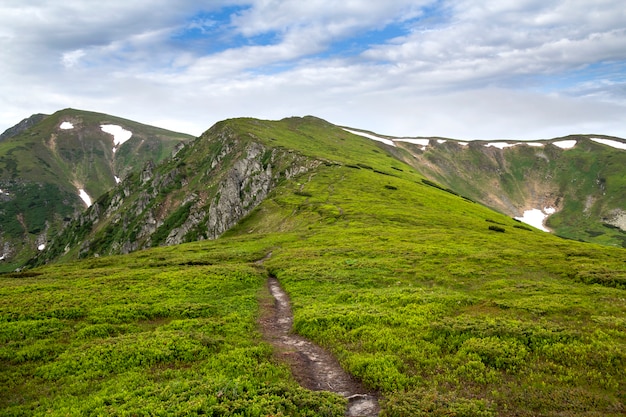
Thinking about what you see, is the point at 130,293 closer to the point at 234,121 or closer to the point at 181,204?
the point at 181,204

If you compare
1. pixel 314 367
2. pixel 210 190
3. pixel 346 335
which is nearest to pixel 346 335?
pixel 346 335

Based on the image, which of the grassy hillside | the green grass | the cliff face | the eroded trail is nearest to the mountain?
the cliff face

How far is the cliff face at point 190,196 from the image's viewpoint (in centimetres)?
12562

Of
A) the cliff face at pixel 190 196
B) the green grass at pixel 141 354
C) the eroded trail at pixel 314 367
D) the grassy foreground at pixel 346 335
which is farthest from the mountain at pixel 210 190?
the eroded trail at pixel 314 367

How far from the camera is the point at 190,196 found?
14362 cm

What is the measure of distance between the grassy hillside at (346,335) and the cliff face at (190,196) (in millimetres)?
80787

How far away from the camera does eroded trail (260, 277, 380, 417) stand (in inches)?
560

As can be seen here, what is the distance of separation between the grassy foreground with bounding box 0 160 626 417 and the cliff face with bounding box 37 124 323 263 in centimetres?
8188

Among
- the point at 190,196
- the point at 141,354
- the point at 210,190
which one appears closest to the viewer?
the point at 141,354

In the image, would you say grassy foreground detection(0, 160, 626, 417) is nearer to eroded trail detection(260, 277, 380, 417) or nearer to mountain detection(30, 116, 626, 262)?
eroded trail detection(260, 277, 380, 417)

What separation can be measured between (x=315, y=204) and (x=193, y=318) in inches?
2432

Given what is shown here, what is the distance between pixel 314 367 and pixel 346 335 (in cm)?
370

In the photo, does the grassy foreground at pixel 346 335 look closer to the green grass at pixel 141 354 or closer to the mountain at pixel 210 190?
the green grass at pixel 141 354

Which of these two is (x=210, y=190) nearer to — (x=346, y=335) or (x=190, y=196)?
(x=190, y=196)
